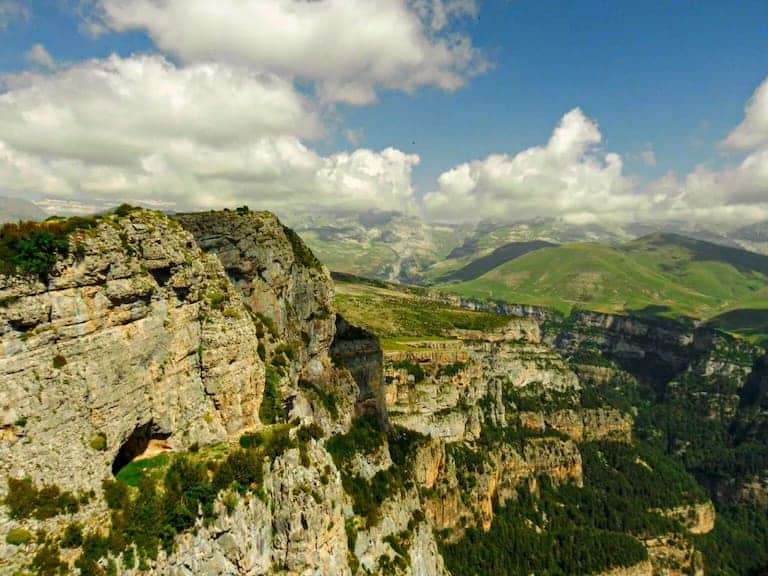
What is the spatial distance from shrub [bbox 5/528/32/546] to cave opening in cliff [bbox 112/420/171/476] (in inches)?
327

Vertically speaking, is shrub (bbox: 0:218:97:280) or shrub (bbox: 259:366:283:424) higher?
shrub (bbox: 0:218:97:280)

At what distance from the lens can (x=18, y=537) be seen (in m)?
33.2

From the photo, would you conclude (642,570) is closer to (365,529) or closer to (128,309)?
(365,529)

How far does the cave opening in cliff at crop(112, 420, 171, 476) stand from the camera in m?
43.0

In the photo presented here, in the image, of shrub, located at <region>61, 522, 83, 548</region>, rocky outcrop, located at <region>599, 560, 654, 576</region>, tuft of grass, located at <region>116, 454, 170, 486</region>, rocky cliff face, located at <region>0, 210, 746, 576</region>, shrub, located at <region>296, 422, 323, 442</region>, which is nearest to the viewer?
rocky cliff face, located at <region>0, 210, 746, 576</region>

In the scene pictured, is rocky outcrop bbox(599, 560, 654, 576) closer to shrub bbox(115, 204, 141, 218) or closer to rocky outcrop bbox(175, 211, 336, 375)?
rocky outcrop bbox(175, 211, 336, 375)

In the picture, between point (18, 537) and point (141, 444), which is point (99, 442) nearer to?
point (141, 444)

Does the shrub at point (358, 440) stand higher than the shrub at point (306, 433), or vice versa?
the shrub at point (306, 433)

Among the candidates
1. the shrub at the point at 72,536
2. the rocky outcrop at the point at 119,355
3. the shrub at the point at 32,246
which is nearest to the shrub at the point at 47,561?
the shrub at the point at 72,536

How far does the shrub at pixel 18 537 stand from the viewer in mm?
32875

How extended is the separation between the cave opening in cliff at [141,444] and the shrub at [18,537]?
27.2 feet

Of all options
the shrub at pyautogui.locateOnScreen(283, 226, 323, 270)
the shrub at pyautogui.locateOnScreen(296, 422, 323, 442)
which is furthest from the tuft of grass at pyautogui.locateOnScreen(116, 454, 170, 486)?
the shrub at pyautogui.locateOnScreen(283, 226, 323, 270)

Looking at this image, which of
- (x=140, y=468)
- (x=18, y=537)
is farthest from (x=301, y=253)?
(x=18, y=537)

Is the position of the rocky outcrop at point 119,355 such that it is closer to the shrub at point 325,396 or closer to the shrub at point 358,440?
the shrub at point 325,396
